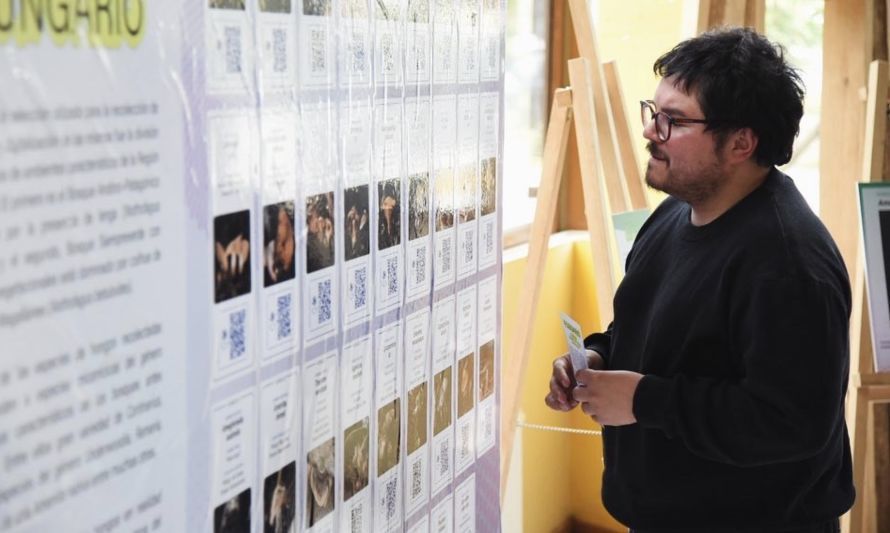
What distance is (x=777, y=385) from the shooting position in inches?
63.9

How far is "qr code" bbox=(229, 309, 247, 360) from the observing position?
1.25 metres

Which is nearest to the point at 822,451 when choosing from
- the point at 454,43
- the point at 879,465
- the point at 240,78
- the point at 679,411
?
the point at 679,411

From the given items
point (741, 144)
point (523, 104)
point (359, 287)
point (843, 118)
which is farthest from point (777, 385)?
point (523, 104)

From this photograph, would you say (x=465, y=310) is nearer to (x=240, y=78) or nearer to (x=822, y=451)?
(x=822, y=451)

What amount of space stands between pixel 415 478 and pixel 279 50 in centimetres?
74

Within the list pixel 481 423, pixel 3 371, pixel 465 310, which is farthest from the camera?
pixel 481 423

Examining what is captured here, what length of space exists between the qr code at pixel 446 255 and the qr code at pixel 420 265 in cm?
7

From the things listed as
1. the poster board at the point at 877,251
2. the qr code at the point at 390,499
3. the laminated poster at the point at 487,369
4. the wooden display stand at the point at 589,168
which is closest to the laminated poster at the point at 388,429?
the qr code at the point at 390,499

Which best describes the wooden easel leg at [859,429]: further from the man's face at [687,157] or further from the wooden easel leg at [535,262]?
the man's face at [687,157]

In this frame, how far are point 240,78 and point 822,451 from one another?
43.7 inches

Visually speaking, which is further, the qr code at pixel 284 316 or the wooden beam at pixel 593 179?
the wooden beam at pixel 593 179

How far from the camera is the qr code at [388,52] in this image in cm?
153

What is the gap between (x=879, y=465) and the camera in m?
3.33

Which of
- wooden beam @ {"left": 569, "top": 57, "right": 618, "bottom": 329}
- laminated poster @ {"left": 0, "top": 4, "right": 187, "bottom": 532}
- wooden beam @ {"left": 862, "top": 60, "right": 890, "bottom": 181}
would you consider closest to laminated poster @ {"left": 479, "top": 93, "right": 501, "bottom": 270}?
wooden beam @ {"left": 569, "top": 57, "right": 618, "bottom": 329}
